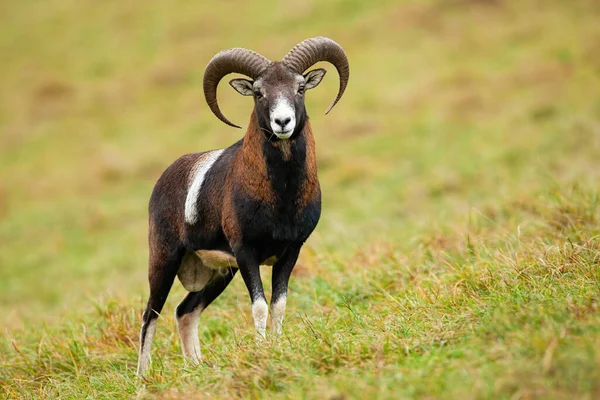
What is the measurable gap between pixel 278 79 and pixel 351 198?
367 inches

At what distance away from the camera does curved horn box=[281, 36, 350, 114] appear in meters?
6.57

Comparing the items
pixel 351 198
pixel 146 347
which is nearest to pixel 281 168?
pixel 146 347

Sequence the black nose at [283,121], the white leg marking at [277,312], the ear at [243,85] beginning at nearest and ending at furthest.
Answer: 1. the black nose at [283,121]
2. the white leg marking at [277,312]
3. the ear at [243,85]

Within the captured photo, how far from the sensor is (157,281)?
719 cm

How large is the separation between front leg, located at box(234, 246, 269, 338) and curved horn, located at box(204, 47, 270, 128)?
1.16 m

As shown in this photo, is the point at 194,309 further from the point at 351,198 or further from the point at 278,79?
the point at 351,198

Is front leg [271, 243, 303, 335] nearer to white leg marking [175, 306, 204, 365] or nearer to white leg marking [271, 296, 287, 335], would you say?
white leg marking [271, 296, 287, 335]

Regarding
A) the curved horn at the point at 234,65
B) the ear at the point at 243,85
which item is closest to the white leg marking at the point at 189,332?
the curved horn at the point at 234,65

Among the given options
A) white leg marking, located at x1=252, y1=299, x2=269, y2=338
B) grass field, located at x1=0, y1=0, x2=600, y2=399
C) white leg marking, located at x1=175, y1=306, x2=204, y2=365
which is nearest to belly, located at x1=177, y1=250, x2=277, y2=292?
white leg marking, located at x1=175, y1=306, x2=204, y2=365

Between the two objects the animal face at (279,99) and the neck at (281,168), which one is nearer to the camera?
the animal face at (279,99)

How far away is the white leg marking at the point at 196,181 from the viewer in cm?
687

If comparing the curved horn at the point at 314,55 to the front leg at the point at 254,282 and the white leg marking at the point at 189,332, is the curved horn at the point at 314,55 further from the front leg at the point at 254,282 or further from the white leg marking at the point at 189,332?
the white leg marking at the point at 189,332

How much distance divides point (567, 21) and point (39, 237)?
1604 cm

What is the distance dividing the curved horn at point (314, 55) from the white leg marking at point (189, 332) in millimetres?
2311
